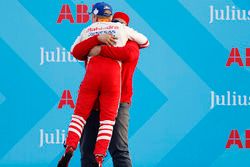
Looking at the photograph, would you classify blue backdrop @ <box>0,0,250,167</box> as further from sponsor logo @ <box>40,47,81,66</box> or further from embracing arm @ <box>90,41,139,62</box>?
embracing arm @ <box>90,41,139,62</box>

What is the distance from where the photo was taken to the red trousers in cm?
404

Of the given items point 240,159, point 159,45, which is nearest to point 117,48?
point 159,45

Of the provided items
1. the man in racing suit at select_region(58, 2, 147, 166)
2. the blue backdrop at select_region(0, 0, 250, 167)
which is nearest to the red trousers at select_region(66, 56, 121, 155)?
the man in racing suit at select_region(58, 2, 147, 166)

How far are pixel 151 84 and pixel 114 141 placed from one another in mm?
1170

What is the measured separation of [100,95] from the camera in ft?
13.5

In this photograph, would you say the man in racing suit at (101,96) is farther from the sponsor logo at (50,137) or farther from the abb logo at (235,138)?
the abb logo at (235,138)

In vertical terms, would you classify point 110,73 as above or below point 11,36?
below

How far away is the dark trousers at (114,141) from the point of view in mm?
4109

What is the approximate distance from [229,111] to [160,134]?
1.81ft

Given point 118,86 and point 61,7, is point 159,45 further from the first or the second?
point 118,86

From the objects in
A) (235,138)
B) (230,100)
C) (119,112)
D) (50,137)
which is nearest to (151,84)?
(230,100)

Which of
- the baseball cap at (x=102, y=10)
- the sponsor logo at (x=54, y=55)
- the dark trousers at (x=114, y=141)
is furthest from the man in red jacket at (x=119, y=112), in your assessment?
the sponsor logo at (x=54, y=55)

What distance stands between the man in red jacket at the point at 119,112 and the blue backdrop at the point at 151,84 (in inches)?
40.1

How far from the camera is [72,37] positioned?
522 cm
